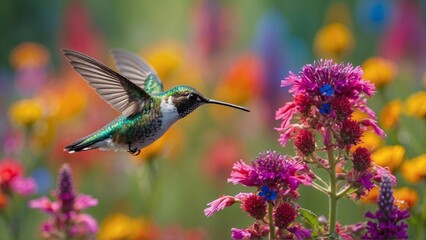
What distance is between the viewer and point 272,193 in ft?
6.35

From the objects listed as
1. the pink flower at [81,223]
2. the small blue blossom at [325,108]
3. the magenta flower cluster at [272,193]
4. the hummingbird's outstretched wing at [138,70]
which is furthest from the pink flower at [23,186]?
the small blue blossom at [325,108]

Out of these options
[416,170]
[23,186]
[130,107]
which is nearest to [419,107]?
[416,170]

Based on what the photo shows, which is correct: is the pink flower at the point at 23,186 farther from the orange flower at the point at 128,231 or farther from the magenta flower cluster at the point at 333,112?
the magenta flower cluster at the point at 333,112

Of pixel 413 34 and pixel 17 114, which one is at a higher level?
pixel 413 34

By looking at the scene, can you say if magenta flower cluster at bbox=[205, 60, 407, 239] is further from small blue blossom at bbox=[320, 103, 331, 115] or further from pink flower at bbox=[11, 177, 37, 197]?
pink flower at bbox=[11, 177, 37, 197]

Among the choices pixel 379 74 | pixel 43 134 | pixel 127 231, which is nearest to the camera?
pixel 127 231

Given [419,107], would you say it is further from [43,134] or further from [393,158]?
[43,134]

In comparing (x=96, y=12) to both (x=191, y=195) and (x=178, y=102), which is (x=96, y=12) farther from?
(x=178, y=102)

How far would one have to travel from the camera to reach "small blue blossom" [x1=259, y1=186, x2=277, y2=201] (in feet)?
6.32

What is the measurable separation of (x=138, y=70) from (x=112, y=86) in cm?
58

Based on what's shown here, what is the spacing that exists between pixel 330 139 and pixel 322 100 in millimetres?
103

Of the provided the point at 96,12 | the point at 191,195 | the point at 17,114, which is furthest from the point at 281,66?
the point at 96,12

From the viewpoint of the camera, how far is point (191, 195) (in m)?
5.39

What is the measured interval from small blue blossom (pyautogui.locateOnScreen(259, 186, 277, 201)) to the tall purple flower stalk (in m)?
0.82
